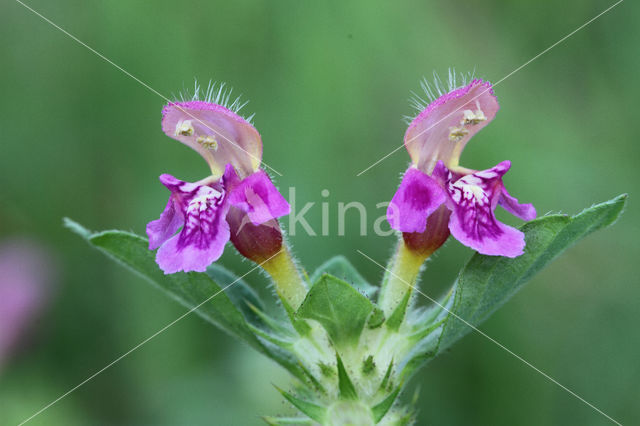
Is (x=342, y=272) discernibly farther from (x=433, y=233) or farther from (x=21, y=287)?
(x=21, y=287)

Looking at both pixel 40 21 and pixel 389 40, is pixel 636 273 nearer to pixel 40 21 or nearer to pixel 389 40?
pixel 389 40

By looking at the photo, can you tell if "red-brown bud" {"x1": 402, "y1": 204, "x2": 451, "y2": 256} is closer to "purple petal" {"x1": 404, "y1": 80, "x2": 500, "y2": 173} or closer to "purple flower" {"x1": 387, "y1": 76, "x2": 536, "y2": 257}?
"purple flower" {"x1": 387, "y1": 76, "x2": 536, "y2": 257}

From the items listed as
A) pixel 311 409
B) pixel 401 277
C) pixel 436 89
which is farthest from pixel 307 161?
pixel 311 409

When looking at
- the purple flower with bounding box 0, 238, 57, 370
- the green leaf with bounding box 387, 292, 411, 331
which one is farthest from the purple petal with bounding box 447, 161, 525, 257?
the purple flower with bounding box 0, 238, 57, 370

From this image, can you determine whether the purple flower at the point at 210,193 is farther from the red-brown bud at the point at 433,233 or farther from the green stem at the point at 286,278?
the red-brown bud at the point at 433,233

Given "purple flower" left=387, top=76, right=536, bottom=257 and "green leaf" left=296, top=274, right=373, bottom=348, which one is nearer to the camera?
"green leaf" left=296, top=274, right=373, bottom=348

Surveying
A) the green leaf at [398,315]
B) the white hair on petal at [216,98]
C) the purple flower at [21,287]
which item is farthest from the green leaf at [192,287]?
the purple flower at [21,287]

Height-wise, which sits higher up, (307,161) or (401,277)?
(401,277)
